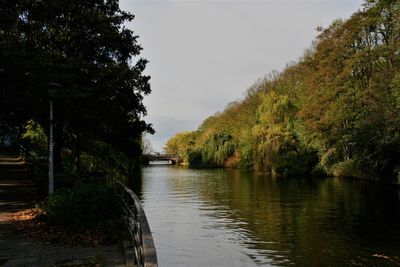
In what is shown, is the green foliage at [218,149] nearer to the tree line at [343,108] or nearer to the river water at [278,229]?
the tree line at [343,108]

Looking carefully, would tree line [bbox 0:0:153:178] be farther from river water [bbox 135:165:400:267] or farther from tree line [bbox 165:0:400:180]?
tree line [bbox 165:0:400:180]

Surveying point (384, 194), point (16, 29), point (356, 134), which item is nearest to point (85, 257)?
point (16, 29)

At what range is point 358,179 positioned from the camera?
45594 mm

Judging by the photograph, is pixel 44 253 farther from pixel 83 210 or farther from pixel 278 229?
pixel 278 229

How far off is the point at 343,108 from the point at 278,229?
27411mm

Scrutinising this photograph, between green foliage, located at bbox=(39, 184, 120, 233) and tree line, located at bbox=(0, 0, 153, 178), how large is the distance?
14.0ft

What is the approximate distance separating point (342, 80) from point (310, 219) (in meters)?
25.8

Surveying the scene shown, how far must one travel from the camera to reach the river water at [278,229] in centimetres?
1510

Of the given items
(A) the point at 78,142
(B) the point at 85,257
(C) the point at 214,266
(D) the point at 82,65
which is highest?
(D) the point at 82,65

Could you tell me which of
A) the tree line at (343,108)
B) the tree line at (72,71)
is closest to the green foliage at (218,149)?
the tree line at (343,108)

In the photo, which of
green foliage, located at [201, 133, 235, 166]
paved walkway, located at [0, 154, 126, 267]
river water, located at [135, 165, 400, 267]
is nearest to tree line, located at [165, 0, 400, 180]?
river water, located at [135, 165, 400, 267]

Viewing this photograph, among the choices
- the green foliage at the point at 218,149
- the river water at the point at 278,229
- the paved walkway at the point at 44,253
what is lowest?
the river water at the point at 278,229

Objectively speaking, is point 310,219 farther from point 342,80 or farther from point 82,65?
point 342,80

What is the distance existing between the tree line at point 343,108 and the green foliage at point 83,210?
2909 cm
